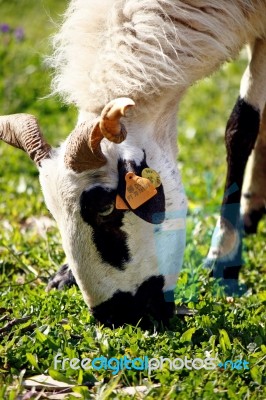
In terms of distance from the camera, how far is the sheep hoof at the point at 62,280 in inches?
185

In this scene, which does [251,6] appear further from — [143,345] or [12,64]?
[12,64]

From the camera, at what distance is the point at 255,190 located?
6.10 m

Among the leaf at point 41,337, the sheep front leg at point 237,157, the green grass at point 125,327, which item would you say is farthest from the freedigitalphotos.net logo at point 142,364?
the sheep front leg at point 237,157

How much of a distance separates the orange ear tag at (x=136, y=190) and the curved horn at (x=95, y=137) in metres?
0.18

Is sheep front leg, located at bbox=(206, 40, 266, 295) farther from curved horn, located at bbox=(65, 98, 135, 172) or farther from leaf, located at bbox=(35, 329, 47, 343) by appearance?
leaf, located at bbox=(35, 329, 47, 343)

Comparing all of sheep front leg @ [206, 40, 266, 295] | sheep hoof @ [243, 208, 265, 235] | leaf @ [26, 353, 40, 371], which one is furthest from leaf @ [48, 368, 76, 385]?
sheep hoof @ [243, 208, 265, 235]

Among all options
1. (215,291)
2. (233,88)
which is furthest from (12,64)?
(215,291)

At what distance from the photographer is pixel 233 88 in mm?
9305

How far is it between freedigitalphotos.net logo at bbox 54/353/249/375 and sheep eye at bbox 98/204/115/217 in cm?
76

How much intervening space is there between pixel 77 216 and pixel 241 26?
1544 millimetres

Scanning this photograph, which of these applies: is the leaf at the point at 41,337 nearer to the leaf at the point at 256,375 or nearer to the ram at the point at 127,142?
the ram at the point at 127,142

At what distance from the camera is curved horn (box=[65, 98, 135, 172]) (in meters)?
3.58

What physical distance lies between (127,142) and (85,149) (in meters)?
0.38

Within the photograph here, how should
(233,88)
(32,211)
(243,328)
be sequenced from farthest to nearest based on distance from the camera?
1. (233,88)
2. (32,211)
3. (243,328)
